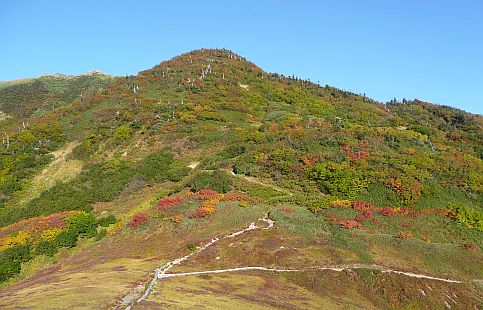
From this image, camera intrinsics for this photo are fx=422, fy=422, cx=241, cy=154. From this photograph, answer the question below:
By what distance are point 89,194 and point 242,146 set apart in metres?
24.5

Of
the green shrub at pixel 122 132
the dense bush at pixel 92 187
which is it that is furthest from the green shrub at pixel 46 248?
the green shrub at pixel 122 132

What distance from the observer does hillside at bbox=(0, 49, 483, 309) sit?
1169 inches

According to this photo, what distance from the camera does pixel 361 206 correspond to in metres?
46.5

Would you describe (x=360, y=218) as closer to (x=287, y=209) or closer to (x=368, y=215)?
(x=368, y=215)

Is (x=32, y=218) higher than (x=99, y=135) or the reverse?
the reverse

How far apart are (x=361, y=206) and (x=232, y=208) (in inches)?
559

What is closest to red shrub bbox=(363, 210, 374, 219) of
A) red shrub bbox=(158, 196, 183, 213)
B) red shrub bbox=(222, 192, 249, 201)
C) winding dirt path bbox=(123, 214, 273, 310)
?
winding dirt path bbox=(123, 214, 273, 310)

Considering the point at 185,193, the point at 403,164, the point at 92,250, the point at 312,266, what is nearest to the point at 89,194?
the point at 185,193

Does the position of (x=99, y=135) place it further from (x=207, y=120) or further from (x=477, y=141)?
(x=477, y=141)

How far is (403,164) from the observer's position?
57062mm

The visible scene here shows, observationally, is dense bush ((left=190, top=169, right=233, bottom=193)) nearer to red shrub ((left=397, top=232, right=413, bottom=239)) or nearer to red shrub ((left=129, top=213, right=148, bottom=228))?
red shrub ((left=129, top=213, right=148, bottom=228))

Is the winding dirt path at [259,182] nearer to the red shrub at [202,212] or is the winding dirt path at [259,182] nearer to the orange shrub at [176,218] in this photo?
the red shrub at [202,212]

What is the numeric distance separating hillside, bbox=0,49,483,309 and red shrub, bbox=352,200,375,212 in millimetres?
231

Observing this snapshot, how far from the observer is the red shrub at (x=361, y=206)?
4587cm
